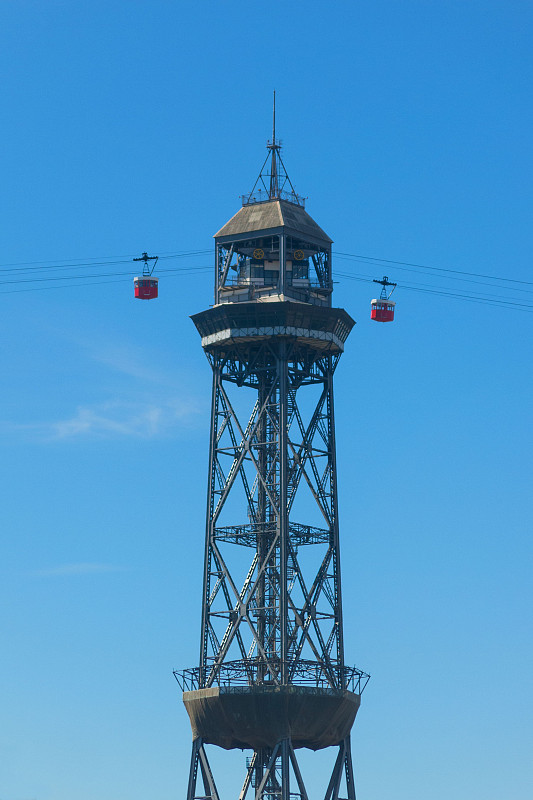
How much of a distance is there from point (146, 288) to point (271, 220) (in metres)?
15.8

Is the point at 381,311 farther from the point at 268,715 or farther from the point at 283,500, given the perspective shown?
the point at 268,715

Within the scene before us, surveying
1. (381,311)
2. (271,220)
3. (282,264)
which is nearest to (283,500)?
(381,311)

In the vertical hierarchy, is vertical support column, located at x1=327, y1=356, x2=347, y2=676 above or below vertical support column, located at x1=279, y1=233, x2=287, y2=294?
below

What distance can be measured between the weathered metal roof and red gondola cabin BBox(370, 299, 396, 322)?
1199 centimetres

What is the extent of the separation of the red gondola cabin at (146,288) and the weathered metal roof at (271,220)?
13.3m

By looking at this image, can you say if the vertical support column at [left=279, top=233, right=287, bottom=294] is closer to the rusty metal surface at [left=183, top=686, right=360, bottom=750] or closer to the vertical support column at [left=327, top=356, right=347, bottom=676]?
the vertical support column at [left=327, top=356, right=347, bottom=676]

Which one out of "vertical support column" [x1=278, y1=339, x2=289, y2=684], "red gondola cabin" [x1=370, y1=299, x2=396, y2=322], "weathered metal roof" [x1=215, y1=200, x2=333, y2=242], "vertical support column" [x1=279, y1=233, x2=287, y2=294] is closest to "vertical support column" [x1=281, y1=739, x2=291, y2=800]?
"vertical support column" [x1=278, y1=339, x2=289, y2=684]

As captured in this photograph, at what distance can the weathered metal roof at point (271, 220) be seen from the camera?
605 feet

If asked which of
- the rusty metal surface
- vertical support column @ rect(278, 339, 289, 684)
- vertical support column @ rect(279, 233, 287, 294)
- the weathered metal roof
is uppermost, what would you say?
the weathered metal roof

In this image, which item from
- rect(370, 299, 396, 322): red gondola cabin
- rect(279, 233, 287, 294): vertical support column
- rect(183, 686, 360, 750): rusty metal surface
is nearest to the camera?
rect(183, 686, 360, 750): rusty metal surface

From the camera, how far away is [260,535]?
589 feet

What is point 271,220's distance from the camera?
184750 mm

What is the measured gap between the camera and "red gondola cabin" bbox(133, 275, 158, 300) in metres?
174

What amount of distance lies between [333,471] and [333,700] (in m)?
20.3
